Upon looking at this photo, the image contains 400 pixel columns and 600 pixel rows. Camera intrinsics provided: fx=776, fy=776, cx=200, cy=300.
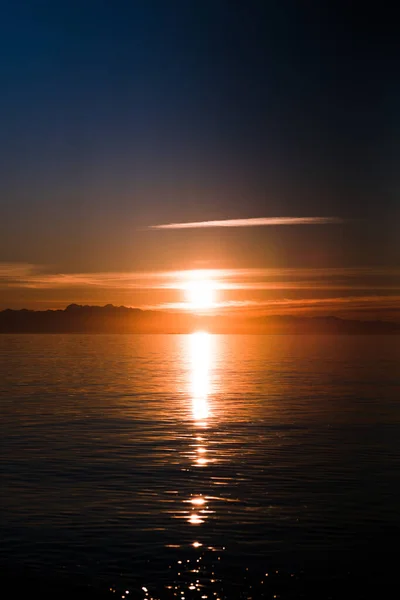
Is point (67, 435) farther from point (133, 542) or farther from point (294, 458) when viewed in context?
point (133, 542)

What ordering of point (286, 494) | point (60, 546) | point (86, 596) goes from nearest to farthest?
point (86, 596) → point (60, 546) → point (286, 494)

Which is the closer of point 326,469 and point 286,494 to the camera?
point 286,494

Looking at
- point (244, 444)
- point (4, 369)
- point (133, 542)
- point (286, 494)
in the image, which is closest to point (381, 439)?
point (244, 444)

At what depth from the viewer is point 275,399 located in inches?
2913

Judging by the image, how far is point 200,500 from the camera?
30.4 meters

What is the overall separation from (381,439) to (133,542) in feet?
86.6

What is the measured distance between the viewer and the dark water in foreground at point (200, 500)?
69.7 feet

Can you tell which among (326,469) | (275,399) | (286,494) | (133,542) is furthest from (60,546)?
(275,399)

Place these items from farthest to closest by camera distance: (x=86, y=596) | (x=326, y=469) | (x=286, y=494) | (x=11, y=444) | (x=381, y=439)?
(x=381, y=439) < (x=11, y=444) < (x=326, y=469) < (x=286, y=494) < (x=86, y=596)

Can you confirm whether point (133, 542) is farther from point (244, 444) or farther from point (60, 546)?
point (244, 444)

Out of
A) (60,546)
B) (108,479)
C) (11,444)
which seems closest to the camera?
(60,546)

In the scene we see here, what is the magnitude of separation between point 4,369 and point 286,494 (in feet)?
315

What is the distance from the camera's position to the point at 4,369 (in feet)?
397

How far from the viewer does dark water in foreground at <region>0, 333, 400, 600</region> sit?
21.2m
